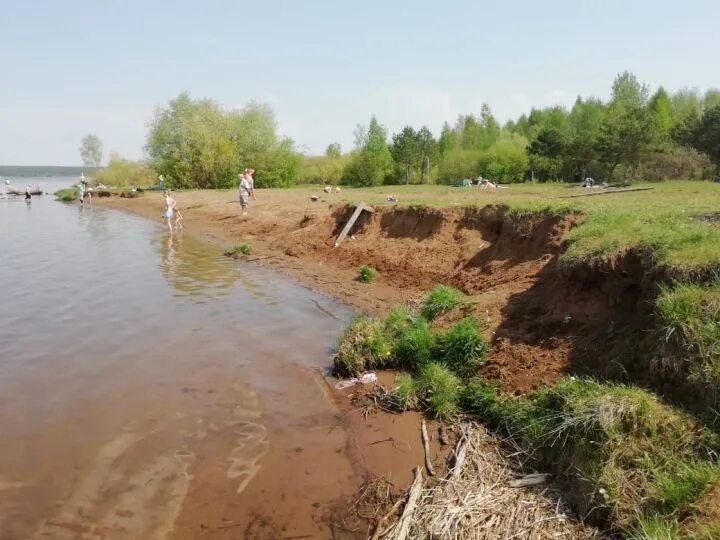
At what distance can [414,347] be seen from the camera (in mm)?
8297

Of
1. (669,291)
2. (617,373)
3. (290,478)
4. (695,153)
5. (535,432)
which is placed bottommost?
(290,478)

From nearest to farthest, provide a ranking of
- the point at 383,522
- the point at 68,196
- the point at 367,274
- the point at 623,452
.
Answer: the point at 623,452 → the point at 383,522 → the point at 367,274 → the point at 68,196

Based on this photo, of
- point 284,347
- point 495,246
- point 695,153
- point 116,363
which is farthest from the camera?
point 695,153

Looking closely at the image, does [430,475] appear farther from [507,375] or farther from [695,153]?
[695,153]

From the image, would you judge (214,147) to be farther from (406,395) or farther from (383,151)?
(406,395)

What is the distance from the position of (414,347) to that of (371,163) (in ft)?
148

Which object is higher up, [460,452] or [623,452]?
[623,452]

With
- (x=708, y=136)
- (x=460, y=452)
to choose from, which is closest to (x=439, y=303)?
(x=460, y=452)

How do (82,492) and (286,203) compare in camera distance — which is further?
(286,203)

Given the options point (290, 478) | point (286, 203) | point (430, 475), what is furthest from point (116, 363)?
point (286, 203)

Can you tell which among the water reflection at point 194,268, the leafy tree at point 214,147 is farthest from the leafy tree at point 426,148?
the water reflection at point 194,268

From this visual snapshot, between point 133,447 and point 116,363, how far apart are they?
2929 millimetres

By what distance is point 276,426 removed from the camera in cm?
693

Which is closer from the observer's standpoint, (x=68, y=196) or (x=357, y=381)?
(x=357, y=381)
